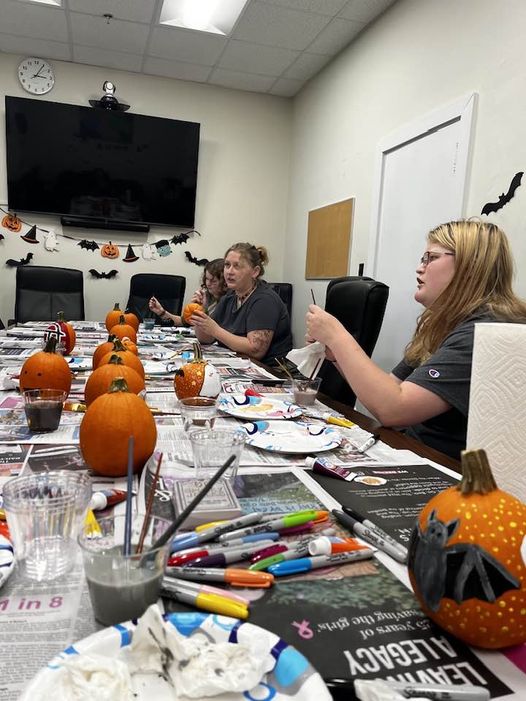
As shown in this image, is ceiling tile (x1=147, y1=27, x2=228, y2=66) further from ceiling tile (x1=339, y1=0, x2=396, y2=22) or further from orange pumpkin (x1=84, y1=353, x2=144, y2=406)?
orange pumpkin (x1=84, y1=353, x2=144, y2=406)

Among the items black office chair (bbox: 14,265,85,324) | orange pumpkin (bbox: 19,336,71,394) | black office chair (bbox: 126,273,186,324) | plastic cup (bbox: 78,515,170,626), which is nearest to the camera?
plastic cup (bbox: 78,515,170,626)

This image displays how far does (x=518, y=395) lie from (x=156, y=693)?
468 millimetres

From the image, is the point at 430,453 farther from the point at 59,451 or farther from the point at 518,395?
the point at 59,451

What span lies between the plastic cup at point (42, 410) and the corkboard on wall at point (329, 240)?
2.82 meters

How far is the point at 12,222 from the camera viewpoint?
4.10 m

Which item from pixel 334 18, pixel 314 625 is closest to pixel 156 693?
pixel 314 625

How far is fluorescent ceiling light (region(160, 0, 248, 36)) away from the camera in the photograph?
3.12m

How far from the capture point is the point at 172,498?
64 centimetres

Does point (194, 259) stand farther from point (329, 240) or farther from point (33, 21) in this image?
point (33, 21)

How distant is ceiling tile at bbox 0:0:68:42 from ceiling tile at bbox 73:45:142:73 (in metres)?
0.20

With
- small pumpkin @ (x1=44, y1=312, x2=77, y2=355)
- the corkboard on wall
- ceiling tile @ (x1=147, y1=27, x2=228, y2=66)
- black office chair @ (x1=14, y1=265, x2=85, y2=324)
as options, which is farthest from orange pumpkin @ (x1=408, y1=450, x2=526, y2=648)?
ceiling tile @ (x1=147, y1=27, x2=228, y2=66)

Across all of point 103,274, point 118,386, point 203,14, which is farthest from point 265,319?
point 103,274

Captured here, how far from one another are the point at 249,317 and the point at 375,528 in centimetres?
180

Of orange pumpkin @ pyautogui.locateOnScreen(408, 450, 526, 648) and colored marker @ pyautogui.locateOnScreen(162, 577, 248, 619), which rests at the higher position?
orange pumpkin @ pyautogui.locateOnScreen(408, 450, 526, 648)
